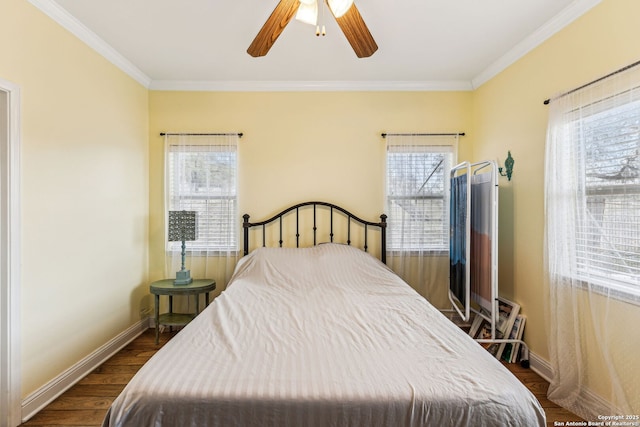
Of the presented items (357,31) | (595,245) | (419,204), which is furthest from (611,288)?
(357,31)

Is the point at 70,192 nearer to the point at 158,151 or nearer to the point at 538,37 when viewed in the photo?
the point at 158,151

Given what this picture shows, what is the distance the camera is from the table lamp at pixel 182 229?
288 cm

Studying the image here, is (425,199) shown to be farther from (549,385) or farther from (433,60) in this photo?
(549,385)

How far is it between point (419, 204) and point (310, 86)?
5.58ft

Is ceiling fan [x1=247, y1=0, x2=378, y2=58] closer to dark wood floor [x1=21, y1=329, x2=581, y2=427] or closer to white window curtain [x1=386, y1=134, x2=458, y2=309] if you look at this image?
white window curtain [x1=386, y1=134, x2=458, y2=309]

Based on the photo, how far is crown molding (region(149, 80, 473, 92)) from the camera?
317cm

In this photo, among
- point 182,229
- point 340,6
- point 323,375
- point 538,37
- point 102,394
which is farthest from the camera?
point 182,229

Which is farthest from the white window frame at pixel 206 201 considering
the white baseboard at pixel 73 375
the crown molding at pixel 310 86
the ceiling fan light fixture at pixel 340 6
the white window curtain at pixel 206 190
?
the ceiling fan light fixture at pixel 340 6

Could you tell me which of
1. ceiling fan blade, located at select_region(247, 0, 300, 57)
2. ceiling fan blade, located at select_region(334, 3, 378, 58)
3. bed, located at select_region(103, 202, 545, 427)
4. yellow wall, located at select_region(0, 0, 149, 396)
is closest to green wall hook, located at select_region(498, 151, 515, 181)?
bed, located at select_region(103, 202, 545, 427)

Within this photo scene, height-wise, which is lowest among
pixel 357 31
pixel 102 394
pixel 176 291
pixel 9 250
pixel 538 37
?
pixel 102 394

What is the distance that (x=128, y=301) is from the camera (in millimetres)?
2930

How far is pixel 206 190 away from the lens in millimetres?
Result: 3166

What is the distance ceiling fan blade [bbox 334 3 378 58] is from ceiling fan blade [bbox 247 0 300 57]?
0.85ft

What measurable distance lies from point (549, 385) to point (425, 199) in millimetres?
1802
